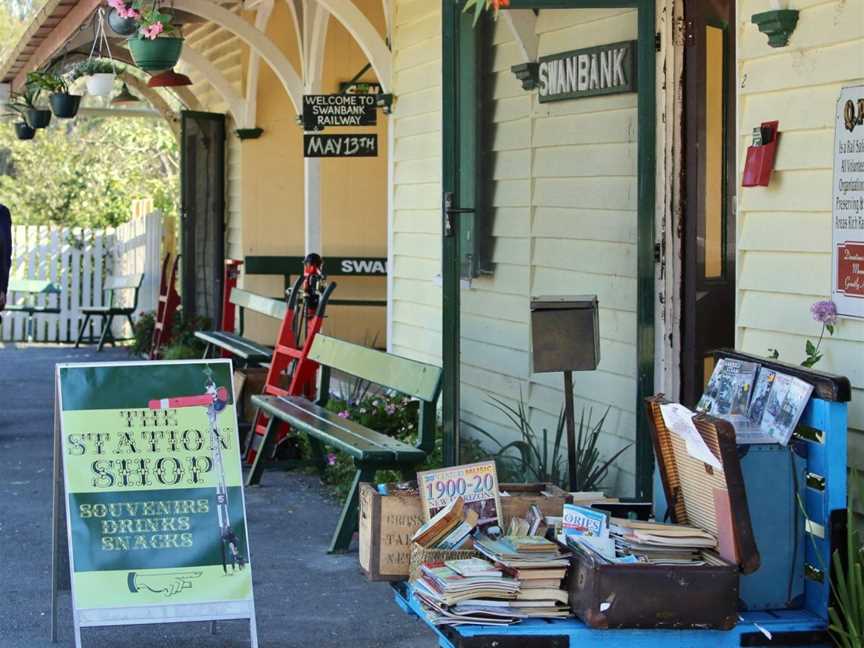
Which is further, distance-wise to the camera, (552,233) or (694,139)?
(552,233)

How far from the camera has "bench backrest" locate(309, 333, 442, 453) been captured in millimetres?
6586

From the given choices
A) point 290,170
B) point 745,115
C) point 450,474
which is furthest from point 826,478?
point 290,170

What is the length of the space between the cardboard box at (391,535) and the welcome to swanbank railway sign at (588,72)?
8.75 feet

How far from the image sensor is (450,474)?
4.57 meters

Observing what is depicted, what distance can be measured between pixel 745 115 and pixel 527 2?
1.15 m

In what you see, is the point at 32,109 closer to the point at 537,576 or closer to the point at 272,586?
the point at 272,586

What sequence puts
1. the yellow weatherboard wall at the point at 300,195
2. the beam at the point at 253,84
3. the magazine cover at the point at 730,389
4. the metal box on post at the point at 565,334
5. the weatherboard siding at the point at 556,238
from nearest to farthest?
the magazine cover at the point at 730,389 < the metal box on post at the point at 565,334 < the weatherboard siding at the point at 556,238 < the beam at the point at 253,84 < the yellow weatherboard wall at the point at 300,195

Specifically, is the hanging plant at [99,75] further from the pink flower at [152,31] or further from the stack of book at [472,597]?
the stack of book at [472,597]

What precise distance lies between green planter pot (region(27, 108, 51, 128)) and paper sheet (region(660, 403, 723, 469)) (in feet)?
40.6

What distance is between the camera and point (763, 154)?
203 inches

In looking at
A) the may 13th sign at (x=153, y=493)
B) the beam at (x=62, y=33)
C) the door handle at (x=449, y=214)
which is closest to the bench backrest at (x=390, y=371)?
the door handle at (x=449, y=214)

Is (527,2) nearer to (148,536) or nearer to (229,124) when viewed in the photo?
(148,536)

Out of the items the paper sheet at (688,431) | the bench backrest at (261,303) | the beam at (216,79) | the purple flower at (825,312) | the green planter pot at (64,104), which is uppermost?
the beam at (216,79)

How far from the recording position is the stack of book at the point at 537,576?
4016mm
